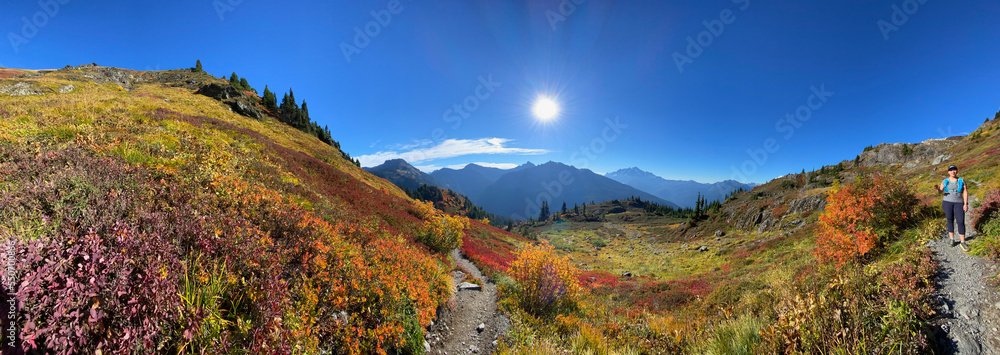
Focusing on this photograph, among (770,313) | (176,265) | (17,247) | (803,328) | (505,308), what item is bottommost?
(505,308)

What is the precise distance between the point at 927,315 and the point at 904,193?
10.8 meters

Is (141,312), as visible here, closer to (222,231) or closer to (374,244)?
(222,231)

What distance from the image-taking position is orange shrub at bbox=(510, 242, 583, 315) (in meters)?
11.8

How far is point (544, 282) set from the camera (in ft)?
38.6

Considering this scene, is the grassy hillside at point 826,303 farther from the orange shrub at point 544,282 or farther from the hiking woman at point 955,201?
the hiking woman at point 955,201

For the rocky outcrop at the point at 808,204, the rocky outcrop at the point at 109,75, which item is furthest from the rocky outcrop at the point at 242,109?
the rocky outcrop at the point at 808,204

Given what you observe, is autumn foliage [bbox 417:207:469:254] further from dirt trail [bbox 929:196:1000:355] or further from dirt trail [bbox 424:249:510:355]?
dirt trail [bbox 929:196:1000:355]

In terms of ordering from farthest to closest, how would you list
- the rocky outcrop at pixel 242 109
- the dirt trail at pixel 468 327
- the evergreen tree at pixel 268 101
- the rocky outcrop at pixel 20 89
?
1. the evergreen tree at pixel 268 101
2. the rocky outcrop at pixel 242 109
3. the rocky outcrop at pixel 20 89
4. the dirt trail at pixel 468 327

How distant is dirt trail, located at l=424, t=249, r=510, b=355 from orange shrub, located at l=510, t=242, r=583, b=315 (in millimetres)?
1379

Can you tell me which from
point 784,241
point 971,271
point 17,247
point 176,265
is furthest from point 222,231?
point 784,241

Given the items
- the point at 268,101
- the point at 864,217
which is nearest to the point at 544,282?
the point at 864,217

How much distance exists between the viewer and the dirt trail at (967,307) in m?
4.64

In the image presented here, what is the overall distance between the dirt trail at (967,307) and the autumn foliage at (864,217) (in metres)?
3.83

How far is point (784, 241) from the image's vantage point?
27.8m
